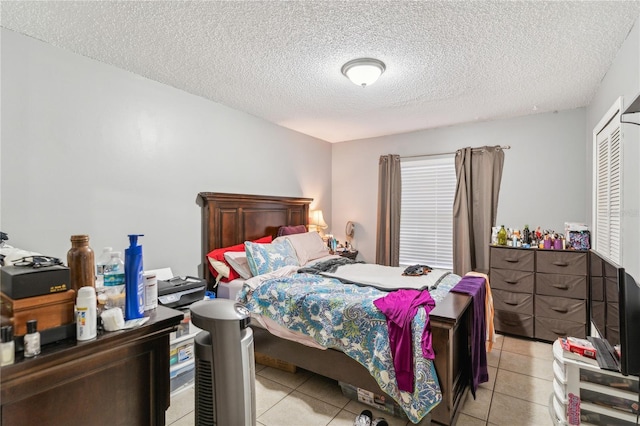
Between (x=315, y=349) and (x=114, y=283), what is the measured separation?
1634 mm

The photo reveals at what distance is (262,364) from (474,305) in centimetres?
192

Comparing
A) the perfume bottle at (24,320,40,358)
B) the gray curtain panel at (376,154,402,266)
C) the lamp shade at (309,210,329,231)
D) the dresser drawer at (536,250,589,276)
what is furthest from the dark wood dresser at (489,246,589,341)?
the perfume bottle at (24,320,40,358)

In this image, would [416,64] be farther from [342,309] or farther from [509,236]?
[509,236]

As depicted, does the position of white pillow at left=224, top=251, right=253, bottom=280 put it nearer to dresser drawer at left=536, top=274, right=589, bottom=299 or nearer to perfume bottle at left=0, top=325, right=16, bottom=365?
perfume bottle at left=0, top=325, right=16, bottom=365

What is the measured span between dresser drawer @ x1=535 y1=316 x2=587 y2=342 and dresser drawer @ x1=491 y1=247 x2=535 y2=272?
563 millimetres

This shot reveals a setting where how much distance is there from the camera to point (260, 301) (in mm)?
2637

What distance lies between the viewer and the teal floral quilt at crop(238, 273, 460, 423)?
1.88 m

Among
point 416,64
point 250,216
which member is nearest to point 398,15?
point 416,64

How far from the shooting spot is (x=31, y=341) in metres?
0.88

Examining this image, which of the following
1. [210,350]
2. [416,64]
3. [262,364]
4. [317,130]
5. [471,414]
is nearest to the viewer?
[210,350]

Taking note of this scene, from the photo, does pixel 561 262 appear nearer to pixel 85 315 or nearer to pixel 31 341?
pixel 85 315

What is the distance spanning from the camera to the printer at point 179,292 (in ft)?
7.82

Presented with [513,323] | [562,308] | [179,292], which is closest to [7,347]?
[179,292]

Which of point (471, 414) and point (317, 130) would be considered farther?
point (317, 130)
